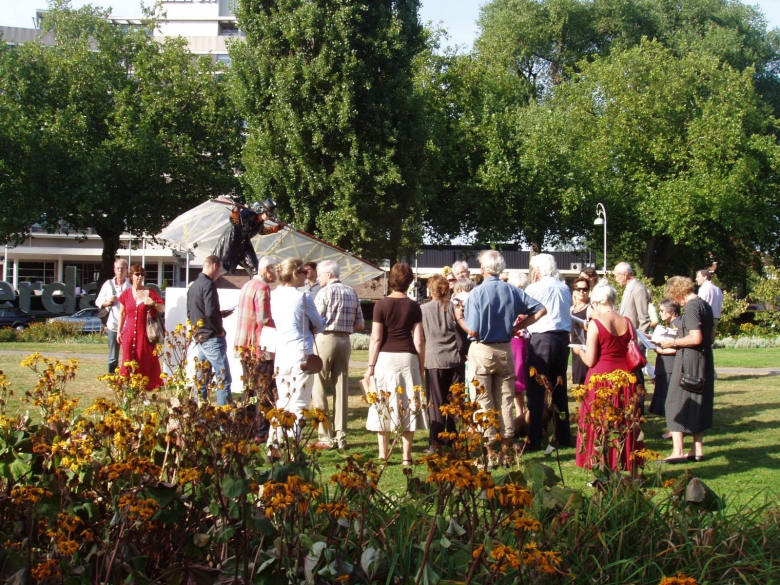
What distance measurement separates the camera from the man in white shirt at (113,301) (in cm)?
A: 1135

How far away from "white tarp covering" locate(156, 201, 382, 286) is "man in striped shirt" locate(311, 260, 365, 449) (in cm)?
274

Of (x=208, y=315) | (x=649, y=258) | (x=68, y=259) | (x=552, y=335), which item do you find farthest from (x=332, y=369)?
(x=68, y=259)

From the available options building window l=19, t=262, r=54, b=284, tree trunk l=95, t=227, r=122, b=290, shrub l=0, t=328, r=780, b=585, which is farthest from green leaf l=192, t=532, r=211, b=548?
building window l=19, t=262, r=54, b=284

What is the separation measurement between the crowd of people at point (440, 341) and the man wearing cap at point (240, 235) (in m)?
1.19

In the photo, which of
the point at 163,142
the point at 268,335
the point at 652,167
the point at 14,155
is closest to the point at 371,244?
the point at 163,142

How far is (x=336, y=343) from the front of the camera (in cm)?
874

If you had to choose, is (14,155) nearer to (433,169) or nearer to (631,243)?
(433,169)

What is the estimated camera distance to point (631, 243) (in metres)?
43.9

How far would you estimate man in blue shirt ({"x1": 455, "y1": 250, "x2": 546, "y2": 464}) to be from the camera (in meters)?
7.76

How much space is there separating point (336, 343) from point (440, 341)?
1.15 m

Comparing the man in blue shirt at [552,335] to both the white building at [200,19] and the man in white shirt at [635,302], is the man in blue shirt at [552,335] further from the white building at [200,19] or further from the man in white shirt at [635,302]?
the white building at [200,19]

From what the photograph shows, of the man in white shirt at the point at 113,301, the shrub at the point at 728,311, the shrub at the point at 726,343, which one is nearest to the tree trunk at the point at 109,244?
the shrub at the point at 726,343

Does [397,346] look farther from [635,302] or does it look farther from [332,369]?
[635,302]

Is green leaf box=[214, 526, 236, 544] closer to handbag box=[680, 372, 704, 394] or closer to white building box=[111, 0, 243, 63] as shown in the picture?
handbag box=[680, 372, 704, 394]
